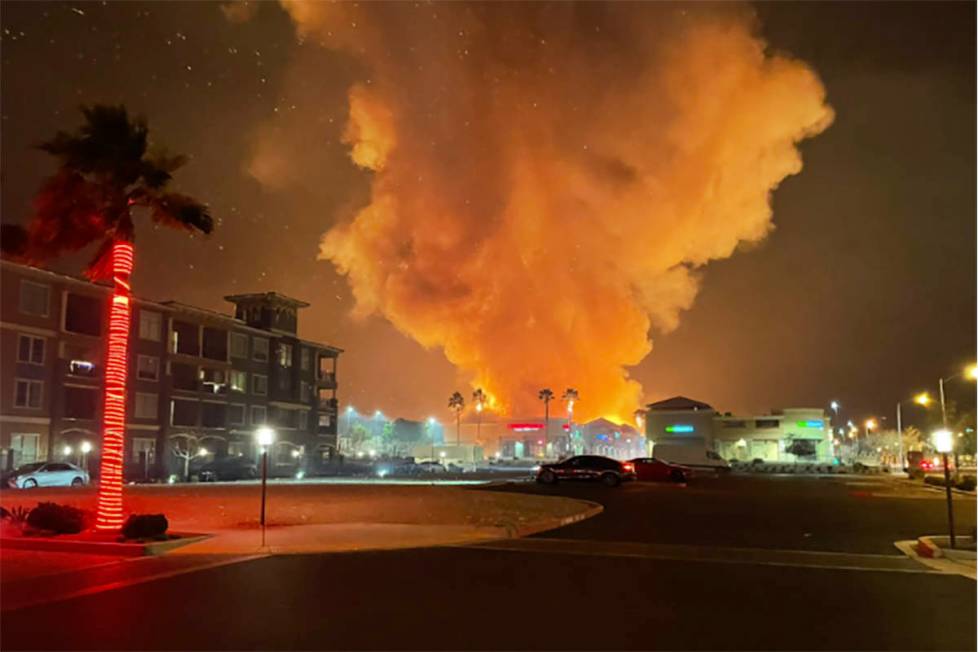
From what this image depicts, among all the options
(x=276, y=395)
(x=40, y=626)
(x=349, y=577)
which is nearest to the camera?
(x=40, y=626)

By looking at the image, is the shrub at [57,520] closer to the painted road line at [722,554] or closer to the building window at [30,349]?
the painted road line at [722,554]

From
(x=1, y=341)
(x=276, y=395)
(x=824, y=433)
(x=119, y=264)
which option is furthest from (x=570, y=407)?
(x=119, y=264)

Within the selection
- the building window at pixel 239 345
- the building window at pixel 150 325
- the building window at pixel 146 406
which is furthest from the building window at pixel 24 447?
the building window at pixel 239 345

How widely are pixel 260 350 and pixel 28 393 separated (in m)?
25.6

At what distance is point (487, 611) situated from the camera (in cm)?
1043

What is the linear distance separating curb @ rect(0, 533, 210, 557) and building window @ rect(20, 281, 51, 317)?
4146cm

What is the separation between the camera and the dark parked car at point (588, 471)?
41.6m

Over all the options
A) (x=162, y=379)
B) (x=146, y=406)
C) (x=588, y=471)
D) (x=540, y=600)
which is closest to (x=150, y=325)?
(x=162, y=379)

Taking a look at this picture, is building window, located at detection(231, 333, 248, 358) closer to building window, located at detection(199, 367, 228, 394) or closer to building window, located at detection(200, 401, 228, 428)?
building window, located at detection(199, 367, 228, 394)

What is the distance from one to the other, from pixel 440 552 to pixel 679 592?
5.61 m

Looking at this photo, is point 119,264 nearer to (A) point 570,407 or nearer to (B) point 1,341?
(B) point 1,341

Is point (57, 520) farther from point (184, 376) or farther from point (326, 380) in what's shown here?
point (326, 380)

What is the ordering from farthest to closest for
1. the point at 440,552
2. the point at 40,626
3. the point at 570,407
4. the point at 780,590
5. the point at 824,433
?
the point at 570,407, the point at 824,433, the point at 440,552, the point at 780,590, the point at 40,626

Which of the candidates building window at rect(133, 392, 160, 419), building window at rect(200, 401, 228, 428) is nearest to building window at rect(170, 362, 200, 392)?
building window at rect(200, 401, 228, 428)
